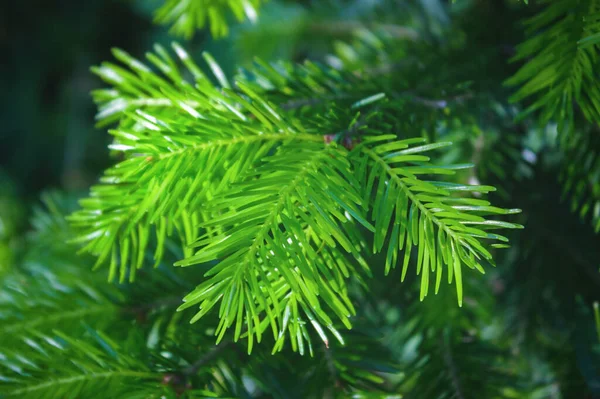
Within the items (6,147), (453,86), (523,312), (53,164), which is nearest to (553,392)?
(523,312)

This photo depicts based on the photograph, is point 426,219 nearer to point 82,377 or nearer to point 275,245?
point 275,245

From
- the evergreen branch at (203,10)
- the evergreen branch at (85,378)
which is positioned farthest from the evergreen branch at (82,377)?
the evergreen branch at (203,10)

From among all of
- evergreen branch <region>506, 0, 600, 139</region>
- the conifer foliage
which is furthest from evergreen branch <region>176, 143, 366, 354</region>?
evergreen branch <region>506, 0, 600, 139</region>

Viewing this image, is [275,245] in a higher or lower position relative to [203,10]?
lower

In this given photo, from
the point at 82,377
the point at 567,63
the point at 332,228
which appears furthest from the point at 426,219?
the point at 82,377

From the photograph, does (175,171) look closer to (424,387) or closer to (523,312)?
(424,387)

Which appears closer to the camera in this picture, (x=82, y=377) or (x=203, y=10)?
(x=82, y=377)

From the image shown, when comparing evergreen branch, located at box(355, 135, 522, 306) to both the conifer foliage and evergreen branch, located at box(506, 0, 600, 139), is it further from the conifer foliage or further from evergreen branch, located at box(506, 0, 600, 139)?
Answer: evergreen branch, located at box(506, 0, 600, 139)

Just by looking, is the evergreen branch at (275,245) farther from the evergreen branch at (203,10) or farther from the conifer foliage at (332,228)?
the evergreen branch at (203,10)
